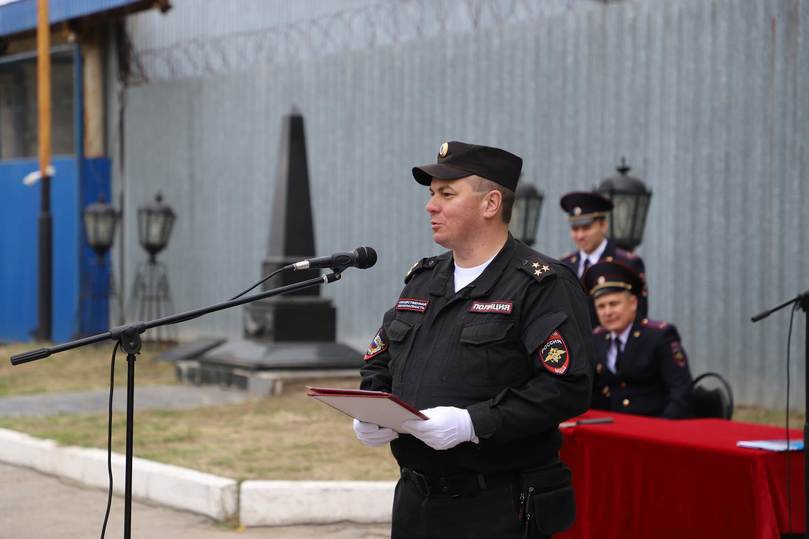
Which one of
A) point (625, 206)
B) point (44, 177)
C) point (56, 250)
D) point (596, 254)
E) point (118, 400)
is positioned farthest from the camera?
point (56, 250)

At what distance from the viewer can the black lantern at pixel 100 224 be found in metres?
16.5

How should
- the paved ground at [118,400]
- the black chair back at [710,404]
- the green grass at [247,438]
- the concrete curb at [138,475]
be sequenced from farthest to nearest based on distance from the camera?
the paved ground at [118,400] → the green grass at [247,438] → the concrete curb at [138,475] → the black chair back at [710,404]

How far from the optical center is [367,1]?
47.5ft

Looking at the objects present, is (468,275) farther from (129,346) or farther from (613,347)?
(613,347)

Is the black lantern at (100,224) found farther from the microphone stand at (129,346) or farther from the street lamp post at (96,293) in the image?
the microphone stand at (129,346)

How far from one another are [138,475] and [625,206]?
14.1 ft

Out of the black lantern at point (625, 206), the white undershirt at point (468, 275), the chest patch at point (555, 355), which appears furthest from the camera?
the black lantern at point (625, 206)

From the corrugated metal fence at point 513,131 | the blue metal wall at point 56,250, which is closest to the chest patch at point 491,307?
the corrugated metal fence at point 513,131

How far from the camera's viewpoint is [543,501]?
3.30 meters

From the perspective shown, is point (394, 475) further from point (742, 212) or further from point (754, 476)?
point (742, 212)

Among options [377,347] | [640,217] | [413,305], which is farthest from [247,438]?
[413,305]

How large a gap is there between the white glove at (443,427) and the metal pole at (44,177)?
15.1 metres

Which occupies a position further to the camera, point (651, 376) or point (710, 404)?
point (710, 404)

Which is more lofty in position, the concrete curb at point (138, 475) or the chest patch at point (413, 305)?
the chest patch at point (413, 305)
